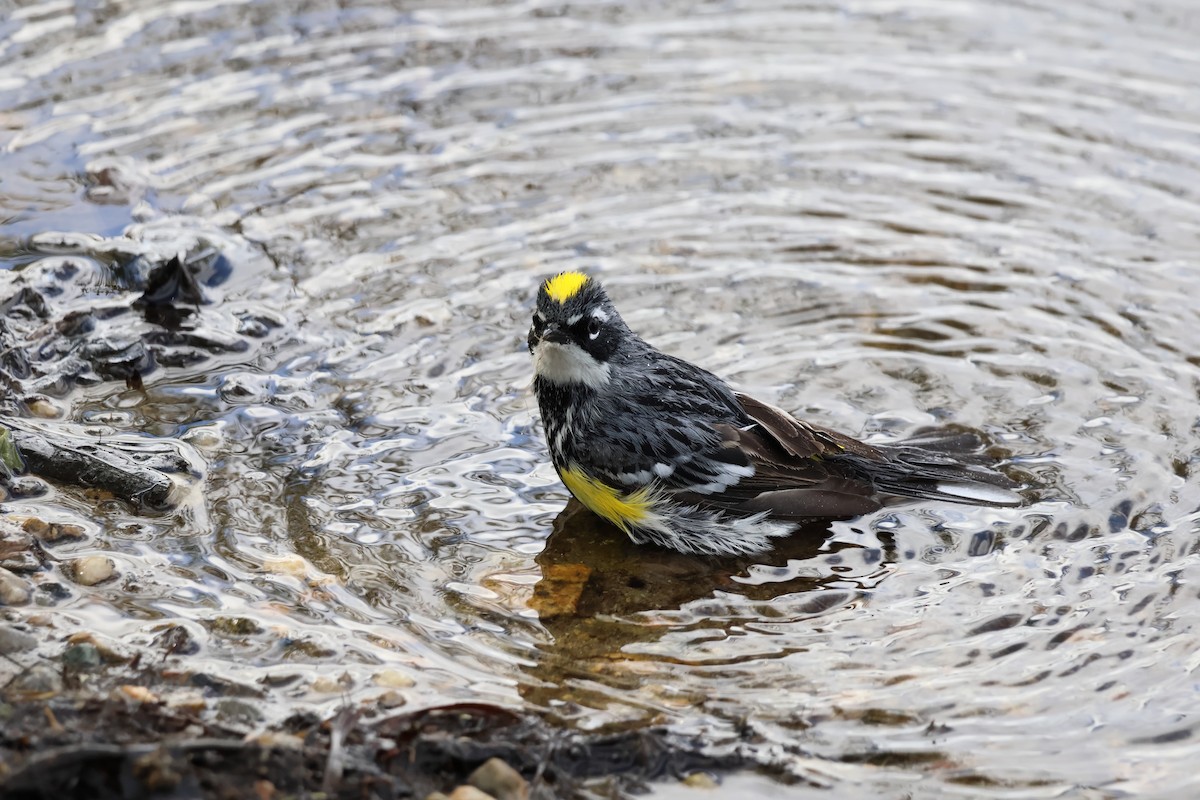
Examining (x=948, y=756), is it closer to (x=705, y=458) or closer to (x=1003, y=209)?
(x=705, y=458)

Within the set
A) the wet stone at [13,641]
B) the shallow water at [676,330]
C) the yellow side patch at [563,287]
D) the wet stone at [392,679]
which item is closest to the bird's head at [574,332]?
the yellow side patch at [563,287]

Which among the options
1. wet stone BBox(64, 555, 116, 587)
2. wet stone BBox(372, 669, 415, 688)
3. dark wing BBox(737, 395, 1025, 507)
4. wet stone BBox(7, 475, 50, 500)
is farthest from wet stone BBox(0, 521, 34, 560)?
dark wing BBox(737, 395, 1025, 507)

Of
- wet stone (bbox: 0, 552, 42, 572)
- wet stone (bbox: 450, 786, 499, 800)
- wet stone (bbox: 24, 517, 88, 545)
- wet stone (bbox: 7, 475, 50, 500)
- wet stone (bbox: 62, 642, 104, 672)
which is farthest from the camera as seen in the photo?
wet stone (bbox: 7, 475, 50, 500)

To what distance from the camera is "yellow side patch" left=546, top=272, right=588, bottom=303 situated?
654cm

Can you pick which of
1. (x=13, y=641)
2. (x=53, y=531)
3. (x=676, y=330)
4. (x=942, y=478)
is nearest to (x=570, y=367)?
(x=676, y=330)

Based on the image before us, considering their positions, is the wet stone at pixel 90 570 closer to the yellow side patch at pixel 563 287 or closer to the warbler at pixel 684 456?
the warbler at pixel 684 456

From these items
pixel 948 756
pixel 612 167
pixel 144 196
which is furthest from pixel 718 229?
pixel 948 756

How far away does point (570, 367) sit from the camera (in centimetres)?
676

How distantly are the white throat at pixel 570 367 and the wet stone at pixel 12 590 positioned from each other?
2610 mm

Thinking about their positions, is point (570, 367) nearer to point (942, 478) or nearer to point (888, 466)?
point (888, 466)

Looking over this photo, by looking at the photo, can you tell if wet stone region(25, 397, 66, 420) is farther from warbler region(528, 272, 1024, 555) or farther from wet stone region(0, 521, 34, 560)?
warbler region(528, 272, 1024, 555)

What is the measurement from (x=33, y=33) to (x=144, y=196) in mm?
2860

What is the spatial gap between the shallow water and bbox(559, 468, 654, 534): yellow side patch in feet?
0.63

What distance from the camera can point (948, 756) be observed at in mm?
5023
